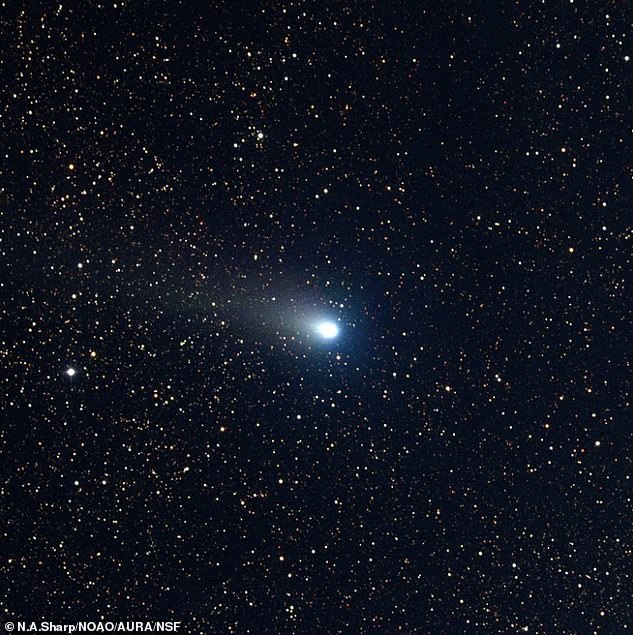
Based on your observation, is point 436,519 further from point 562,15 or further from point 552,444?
point 562,15

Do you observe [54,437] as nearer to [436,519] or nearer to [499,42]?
[436,519]

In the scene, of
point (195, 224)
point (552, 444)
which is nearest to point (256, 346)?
point (195, 224)

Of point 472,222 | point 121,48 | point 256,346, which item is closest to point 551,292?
point 472,222

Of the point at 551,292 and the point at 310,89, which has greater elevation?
the point at 310,89
